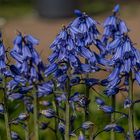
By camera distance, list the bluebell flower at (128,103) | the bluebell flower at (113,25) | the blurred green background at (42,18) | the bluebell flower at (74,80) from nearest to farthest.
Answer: the bluebell flower at (128,103) < the bluebell flower at (74,80) < the bluebell flower at (113,25) < the blurred green background at (42,18)

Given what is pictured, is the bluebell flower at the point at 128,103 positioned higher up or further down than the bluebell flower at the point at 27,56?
further down

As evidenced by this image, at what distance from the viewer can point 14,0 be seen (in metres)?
19.2

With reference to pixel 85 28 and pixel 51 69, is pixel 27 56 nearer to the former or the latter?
pixel 51 69

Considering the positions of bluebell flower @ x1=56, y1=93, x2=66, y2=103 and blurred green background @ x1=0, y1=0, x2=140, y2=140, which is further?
blurred green background @ x1=0, y1=0, x2=140, y2=140

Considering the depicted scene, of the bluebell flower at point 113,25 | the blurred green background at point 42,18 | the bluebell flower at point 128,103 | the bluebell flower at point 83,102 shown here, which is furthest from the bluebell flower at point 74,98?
the blurred green background at point 42,18

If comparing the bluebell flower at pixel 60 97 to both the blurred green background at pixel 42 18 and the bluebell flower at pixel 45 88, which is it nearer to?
the bluebell flower at pixel 45 88

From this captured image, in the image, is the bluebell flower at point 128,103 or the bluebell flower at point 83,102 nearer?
the bluebell flower at point 128,103

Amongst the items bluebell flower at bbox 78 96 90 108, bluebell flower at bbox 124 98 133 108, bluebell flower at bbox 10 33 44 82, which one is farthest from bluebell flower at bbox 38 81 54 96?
bluebell flower at bbox 124 98 133 108

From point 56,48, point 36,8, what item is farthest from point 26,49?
point 36,8

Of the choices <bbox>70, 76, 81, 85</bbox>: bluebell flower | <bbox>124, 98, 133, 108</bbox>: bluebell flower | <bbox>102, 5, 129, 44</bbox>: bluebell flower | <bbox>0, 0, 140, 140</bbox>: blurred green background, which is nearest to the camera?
<bbox>124, 98, 133, 108</bbox>: bluebell flower

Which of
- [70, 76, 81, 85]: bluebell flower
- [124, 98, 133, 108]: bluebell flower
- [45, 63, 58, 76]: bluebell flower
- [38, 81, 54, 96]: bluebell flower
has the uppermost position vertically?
[45, 63, 58, 76]: bluebell flower

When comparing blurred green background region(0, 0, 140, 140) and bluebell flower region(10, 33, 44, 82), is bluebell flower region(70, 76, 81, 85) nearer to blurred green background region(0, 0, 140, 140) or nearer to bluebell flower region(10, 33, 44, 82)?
bluebell flower region(10, 33, 44, 82)

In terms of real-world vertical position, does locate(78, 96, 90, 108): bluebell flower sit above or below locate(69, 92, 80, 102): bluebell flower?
below

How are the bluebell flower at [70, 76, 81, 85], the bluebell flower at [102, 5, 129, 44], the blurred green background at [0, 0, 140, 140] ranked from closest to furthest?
the bluebell flower at [70, 76, 81, 85], the bluebell flower at [102, 5, 129, 44], the blurred green background at [0, 0, 140, 140]
